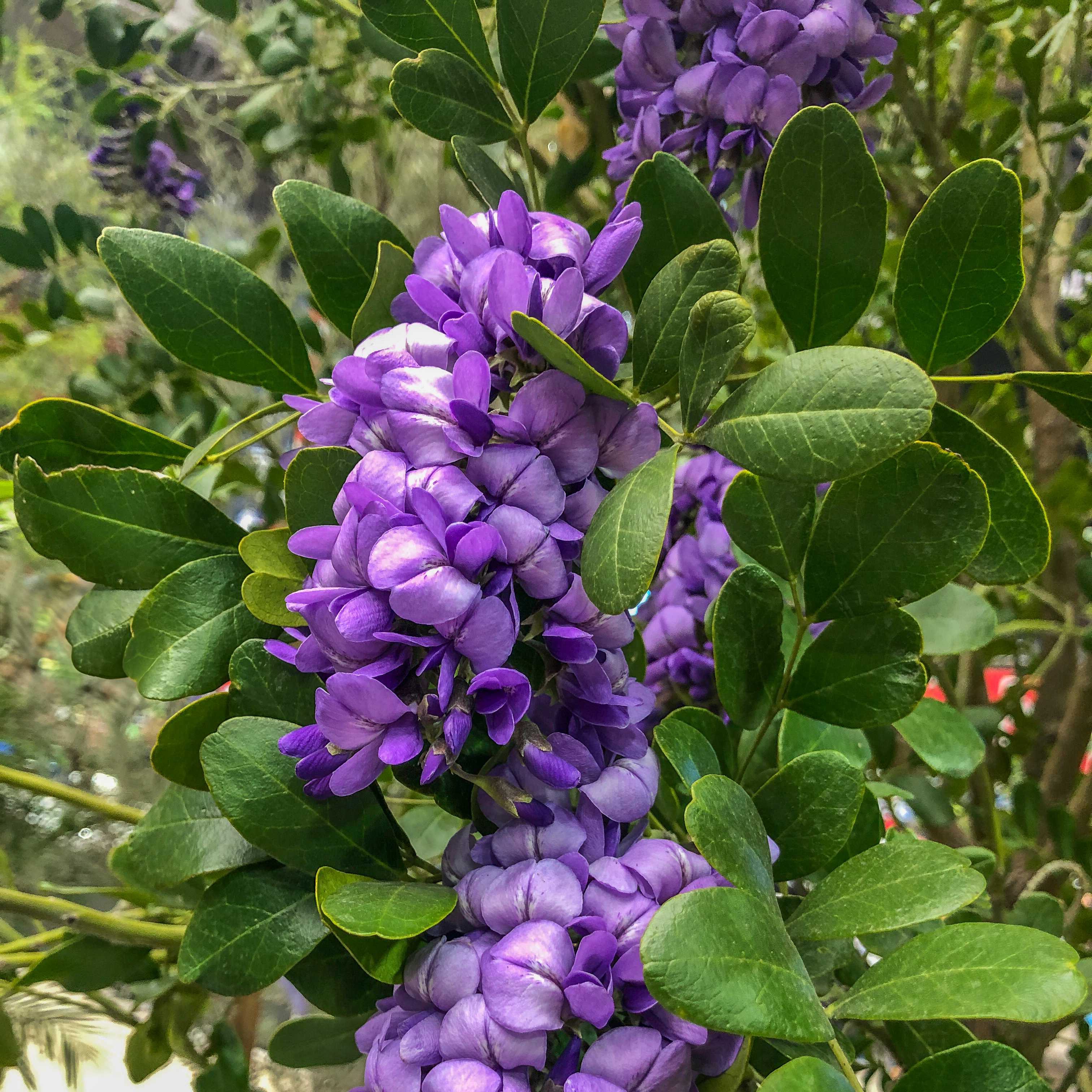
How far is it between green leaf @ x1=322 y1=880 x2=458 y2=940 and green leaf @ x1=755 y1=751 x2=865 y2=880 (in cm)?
9

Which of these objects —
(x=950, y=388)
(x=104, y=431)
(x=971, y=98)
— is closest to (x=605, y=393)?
(x=104, y=431)

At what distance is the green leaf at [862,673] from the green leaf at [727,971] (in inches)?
3.6

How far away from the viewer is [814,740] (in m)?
0.30

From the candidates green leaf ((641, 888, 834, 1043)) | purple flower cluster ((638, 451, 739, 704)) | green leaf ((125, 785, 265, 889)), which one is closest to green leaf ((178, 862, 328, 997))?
green leaf ((125, 785, 265, 889))

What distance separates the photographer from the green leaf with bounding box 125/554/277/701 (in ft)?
0.79

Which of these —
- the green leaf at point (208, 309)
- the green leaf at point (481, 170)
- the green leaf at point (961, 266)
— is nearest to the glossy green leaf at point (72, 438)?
the green leaf at point (208, 309)

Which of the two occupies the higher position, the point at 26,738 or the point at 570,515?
the point at 570,515

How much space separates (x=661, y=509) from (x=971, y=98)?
0.82m

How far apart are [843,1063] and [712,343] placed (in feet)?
0.55

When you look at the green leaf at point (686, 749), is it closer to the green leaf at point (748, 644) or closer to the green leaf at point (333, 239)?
the green leaf at point (748, 644)

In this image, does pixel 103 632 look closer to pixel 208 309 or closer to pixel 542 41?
pixel 208 309

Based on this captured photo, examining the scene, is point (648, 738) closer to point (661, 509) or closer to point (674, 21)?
point (661, 509)

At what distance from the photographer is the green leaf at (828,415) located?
164 millimetres

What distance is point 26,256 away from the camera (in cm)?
64
